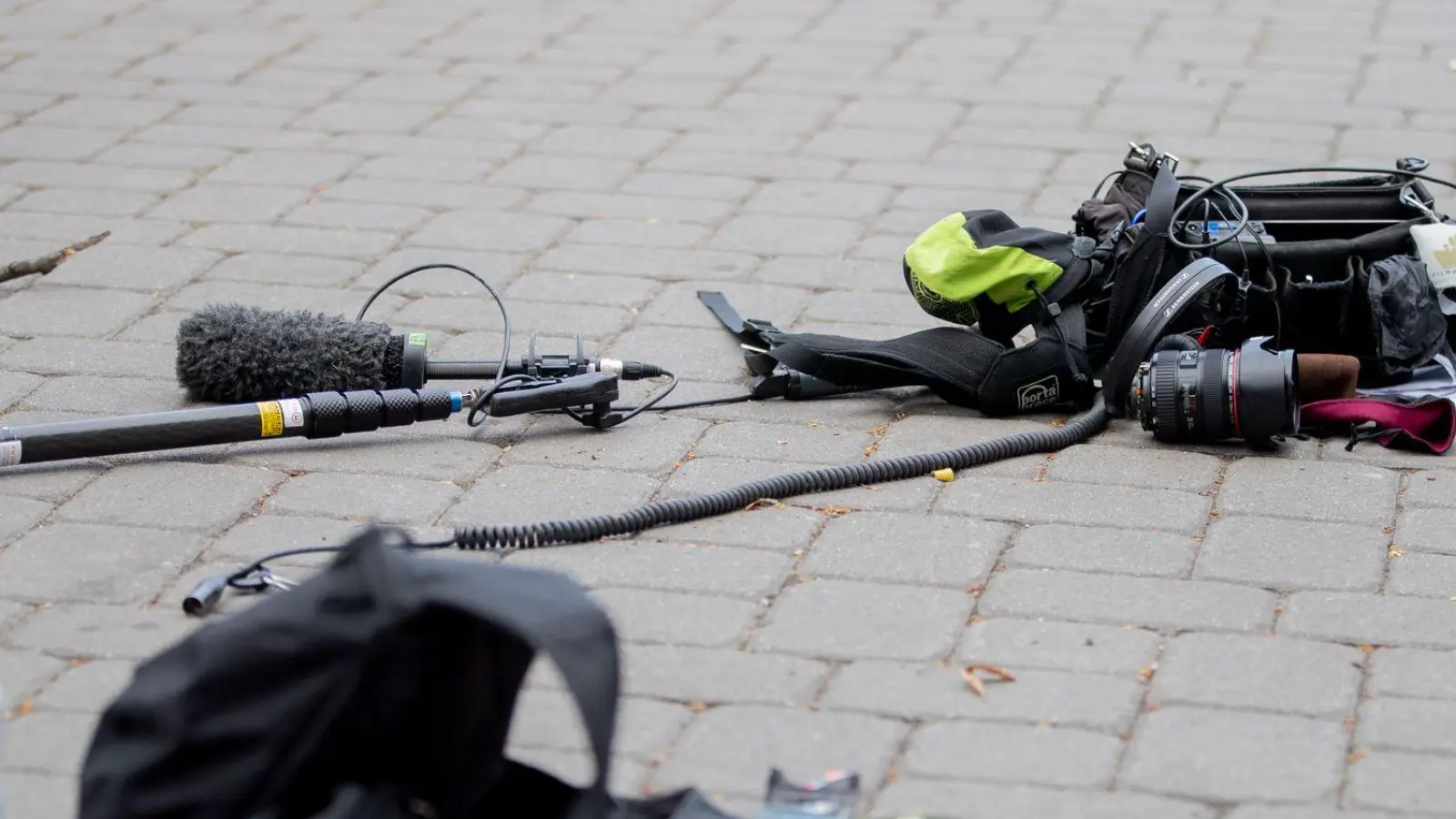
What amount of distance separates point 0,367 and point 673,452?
5.41ft

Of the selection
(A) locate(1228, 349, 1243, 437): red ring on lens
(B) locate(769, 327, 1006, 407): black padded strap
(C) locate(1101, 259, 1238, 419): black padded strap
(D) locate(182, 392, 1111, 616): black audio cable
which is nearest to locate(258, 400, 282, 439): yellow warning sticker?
(D) locate(182, 392, 1111, 616): black audio cable

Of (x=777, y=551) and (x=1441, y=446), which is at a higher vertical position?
(x=777, y=551)

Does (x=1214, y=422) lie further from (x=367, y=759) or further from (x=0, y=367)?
(x=0, y=367)

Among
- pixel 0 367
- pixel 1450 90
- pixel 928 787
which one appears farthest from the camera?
pixel 1450 90

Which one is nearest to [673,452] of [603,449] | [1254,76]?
[603,449]

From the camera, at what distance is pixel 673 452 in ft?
13.1

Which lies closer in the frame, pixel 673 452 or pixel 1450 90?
pixel 673 452

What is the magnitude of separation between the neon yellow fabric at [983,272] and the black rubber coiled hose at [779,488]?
304 millimetres

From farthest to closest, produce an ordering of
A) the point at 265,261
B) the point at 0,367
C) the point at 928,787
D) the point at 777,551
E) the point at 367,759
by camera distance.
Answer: the point at 265,261, the point at 0,367, the point at 777,551, the point at 928,787, the point at 367,759

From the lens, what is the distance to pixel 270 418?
12.5ft

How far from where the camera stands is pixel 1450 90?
670 centimetres

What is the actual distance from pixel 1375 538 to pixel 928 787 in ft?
4.26

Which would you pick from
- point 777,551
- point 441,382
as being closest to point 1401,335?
point 777,551

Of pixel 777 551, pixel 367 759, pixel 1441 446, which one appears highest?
pixel 367 759
